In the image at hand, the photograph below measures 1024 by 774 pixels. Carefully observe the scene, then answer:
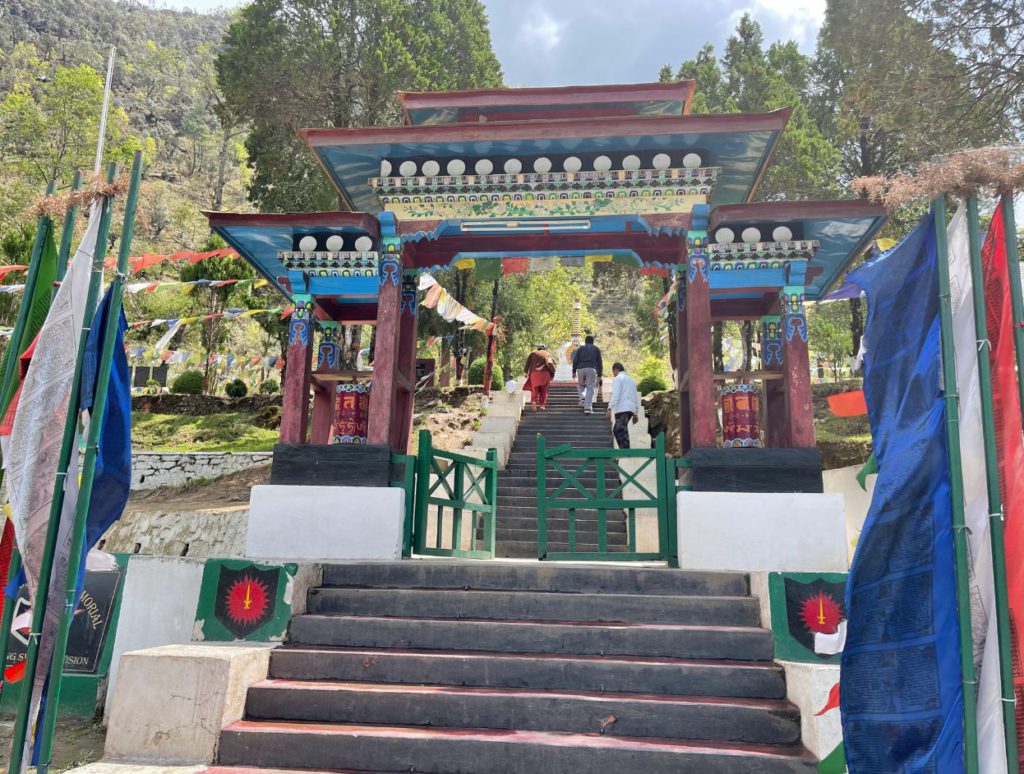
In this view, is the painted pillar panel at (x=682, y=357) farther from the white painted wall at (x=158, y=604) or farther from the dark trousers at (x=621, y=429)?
the white painted wall at (x=158, y=604)

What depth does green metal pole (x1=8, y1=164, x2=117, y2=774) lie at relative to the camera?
3539 mm

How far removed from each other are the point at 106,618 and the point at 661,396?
13.8 m

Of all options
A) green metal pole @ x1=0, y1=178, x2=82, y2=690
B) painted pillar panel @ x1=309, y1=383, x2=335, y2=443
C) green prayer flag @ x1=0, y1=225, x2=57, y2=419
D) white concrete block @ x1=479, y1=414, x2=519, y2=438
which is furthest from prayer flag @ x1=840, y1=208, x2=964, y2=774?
white concrete block @ x1=479, y1=414, x2=519, y2=438

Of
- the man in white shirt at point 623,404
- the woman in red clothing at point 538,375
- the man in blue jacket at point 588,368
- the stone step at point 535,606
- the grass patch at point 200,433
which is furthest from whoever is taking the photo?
the grass patch at point 200,433

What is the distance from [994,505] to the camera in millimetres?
2777

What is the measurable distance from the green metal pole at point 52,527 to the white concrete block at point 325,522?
392 centimetres

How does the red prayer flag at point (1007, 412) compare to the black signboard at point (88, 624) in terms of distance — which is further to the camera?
the black signboard at point (88, 624)

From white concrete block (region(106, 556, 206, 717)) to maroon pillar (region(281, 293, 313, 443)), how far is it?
2173 mm

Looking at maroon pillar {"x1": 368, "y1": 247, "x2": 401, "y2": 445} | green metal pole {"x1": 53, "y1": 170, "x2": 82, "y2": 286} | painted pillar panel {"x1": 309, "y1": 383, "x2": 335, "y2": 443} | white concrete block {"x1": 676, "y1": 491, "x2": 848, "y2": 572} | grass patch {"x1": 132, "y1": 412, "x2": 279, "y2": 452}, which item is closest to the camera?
green metal pole {"x1": 53, "y1": 170, "x2": 82, "y2": 286}

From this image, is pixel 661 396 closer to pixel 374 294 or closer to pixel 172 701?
pixel 374 294

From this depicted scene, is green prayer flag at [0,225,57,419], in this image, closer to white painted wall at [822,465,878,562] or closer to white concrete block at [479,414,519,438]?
white painted wall at [822,465,878,562]

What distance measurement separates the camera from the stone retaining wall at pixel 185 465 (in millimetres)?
17688

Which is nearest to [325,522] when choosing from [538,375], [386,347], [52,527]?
[386,347]

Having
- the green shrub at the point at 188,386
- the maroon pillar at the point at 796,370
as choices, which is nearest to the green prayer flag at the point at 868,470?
the maroon pillar at the point at 796,370
